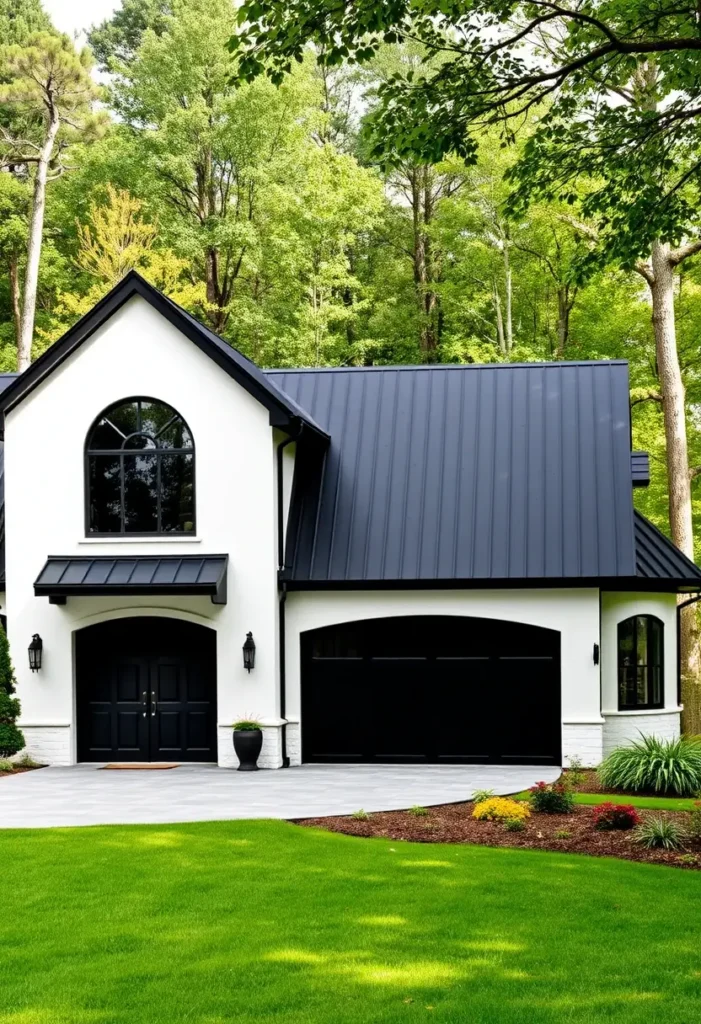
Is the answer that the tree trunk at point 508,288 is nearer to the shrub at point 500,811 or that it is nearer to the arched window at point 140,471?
the arched window at point 140,471

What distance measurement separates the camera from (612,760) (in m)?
16.7

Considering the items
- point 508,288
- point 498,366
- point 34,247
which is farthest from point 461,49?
point 34,247

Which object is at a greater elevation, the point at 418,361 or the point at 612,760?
the point at 418,361

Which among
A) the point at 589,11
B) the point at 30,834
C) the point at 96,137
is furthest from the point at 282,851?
the point at 96,137

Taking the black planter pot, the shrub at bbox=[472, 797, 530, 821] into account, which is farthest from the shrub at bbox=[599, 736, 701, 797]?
the black planter pot

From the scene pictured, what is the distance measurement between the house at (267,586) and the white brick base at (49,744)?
3 cm

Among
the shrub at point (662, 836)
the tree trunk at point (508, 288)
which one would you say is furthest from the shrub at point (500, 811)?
the tree trunk at point (508, 288)

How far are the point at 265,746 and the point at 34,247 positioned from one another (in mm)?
23386

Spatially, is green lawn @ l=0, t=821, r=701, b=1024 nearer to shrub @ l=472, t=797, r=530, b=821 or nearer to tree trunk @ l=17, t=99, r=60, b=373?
shrub @ l=472, t=797, r=530, b=821

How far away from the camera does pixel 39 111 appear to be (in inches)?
1495

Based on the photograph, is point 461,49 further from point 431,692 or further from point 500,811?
point 431,692

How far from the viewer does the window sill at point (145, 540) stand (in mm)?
19719

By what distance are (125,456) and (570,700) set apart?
8.38 m

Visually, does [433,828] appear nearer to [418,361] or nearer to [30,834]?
[30,834]
